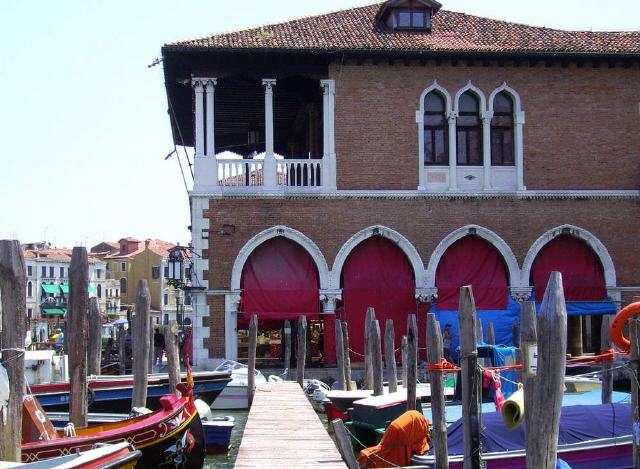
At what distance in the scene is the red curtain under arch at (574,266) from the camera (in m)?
19.4

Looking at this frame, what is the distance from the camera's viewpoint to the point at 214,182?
18703 millimetres

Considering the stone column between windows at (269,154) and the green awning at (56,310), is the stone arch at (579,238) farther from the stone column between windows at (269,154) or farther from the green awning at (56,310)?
the green awning at (56,310)

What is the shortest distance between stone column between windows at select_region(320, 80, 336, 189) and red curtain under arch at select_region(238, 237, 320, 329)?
1.40 m

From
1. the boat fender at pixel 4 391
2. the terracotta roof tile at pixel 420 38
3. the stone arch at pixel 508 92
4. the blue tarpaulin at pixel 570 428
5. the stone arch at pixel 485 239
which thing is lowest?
the blue tarpaulin at pixel 570 428

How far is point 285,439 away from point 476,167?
415 inches

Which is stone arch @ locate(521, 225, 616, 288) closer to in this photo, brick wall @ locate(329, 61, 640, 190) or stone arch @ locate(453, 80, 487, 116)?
brick wall @ locate(329, 61, 640, 190)

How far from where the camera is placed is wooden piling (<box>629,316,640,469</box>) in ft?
29.0

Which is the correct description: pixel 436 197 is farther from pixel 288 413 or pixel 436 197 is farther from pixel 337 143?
pixel 288 413

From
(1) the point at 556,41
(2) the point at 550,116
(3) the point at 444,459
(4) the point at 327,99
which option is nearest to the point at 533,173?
(2) the point at 550,116

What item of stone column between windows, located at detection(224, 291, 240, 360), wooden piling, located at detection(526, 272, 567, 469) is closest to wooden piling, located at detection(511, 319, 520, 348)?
Answer: stone column between windows, located at detection(224, 291, 240, 360)

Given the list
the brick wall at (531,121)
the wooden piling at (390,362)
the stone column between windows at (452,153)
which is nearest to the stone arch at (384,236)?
the brick wall at (531,121)

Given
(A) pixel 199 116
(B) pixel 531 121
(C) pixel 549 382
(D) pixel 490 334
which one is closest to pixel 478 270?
(D) pixel 490 334

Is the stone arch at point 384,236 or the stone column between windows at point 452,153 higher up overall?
the stone column between windows at point 452,153

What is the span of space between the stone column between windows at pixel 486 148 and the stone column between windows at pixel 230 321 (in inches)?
208
